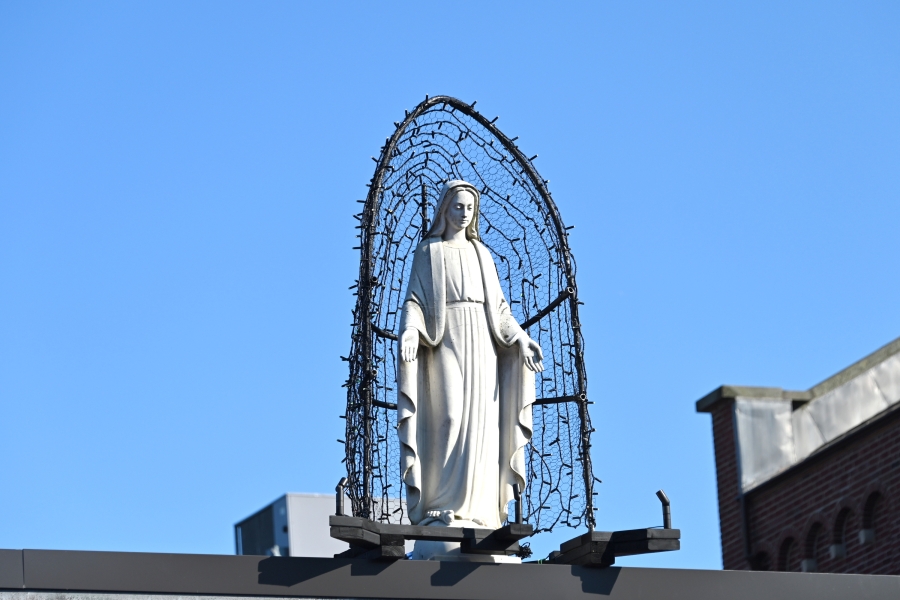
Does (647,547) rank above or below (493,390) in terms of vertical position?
below

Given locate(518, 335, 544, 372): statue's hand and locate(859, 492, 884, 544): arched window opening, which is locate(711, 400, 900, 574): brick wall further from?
locate(518, 335, 544, 372): statue's hand

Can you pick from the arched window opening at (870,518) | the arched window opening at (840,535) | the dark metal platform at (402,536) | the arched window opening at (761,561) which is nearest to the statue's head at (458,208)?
the dark metal platform at (402,536)

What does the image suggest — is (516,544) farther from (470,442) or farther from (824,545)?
(824,545)

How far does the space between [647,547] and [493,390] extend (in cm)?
190

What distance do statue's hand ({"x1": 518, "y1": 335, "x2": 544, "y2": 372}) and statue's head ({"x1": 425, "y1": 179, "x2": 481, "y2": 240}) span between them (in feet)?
3.38

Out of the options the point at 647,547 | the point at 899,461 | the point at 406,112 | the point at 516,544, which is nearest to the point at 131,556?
the point at 516,544

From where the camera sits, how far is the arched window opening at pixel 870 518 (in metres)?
21.8

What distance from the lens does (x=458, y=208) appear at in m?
13.2

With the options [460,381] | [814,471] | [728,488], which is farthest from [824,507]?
[460,381]

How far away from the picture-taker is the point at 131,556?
1092 cm

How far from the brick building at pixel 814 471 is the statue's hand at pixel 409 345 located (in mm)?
10579

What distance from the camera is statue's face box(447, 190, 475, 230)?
13.2 metres

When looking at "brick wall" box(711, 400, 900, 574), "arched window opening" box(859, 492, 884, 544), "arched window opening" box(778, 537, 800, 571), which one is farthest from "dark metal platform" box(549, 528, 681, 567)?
"arched window opening" box(778, 537, 800, 571)

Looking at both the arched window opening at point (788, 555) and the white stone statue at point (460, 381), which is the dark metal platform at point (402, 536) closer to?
the white stone statue at point (460, 381)
